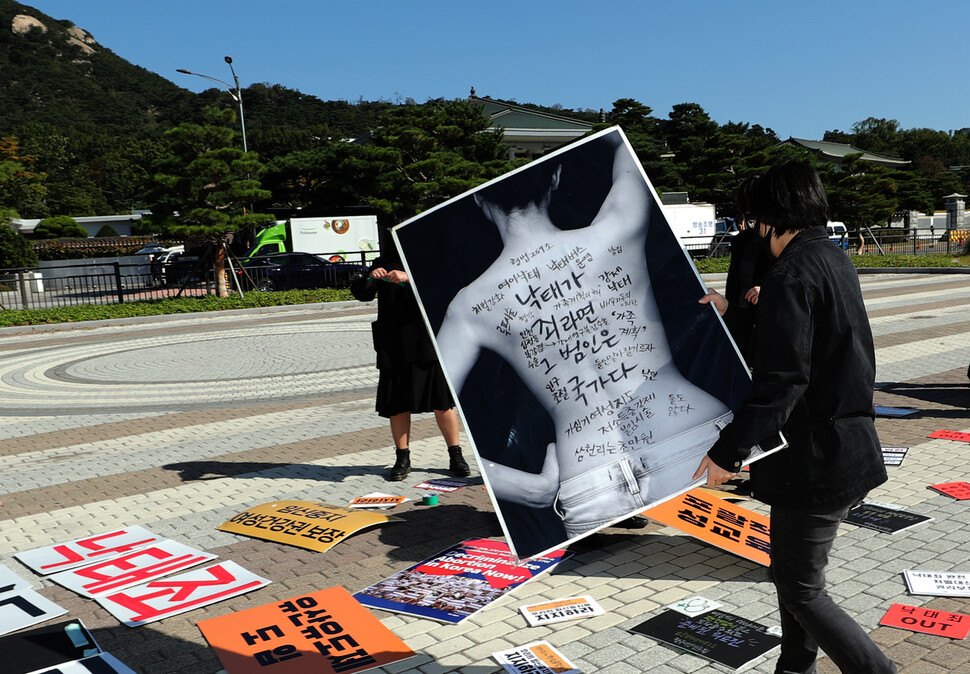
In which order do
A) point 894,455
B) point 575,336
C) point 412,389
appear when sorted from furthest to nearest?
point 894,455 → point 412,389 → point 575,336

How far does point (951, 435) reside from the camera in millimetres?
6652

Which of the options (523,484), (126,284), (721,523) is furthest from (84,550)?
(126,284)

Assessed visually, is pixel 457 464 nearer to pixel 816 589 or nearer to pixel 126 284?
pixel 816 589

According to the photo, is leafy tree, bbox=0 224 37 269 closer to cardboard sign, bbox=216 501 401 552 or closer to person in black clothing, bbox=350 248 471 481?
person in black clothing, bbox=350 248 471 481

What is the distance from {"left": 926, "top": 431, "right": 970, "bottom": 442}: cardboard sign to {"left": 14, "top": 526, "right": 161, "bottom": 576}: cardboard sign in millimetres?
6047

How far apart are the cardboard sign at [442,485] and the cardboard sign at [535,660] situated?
8.14 feet

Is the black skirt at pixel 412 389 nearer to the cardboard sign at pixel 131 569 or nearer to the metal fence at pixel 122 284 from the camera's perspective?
the cardboard sign at pixel 131 569

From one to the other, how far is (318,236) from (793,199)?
3195 cm

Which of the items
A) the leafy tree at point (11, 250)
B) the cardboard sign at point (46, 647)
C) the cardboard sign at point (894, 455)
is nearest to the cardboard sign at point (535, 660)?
the cardboard sign at point (46, 647)

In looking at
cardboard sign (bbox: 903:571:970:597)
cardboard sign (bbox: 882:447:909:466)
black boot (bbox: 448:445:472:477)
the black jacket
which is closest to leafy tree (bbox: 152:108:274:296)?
black boot (bbox: 448:445:472:477)

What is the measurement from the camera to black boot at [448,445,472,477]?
6168 millimetres

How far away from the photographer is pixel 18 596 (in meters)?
4.20

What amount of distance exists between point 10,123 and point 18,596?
121611mm

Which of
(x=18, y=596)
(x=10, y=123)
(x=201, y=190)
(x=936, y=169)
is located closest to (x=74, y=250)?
(x=201, y=190)
